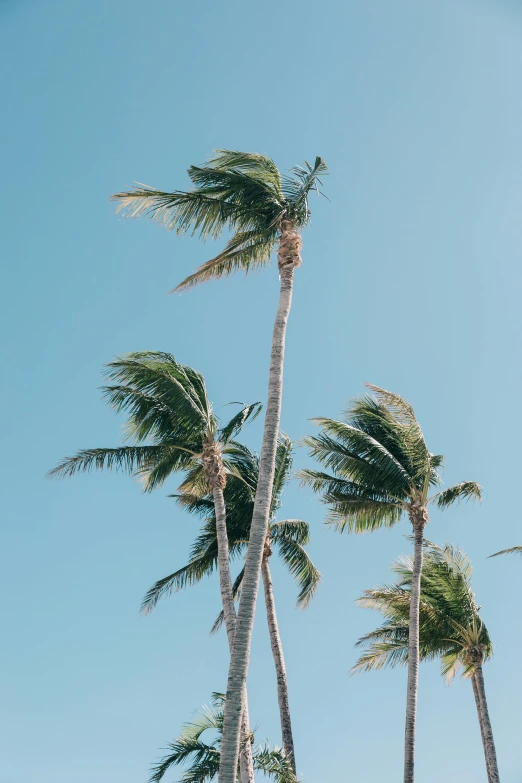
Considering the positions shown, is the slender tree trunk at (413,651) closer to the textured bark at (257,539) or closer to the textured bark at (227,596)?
the textured bark at (227,596)

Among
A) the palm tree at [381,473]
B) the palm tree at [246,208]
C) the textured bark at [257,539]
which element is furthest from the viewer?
the palm tree at [381,473]

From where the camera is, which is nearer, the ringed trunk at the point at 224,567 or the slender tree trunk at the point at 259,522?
the slender tree trunk at the point at 259,522

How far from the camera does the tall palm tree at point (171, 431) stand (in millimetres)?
18766

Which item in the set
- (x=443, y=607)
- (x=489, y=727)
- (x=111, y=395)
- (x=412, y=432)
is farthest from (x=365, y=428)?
(x=489, y=727)

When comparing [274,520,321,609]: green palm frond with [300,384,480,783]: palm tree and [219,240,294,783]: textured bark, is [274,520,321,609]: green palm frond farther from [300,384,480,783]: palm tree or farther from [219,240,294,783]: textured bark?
[219,240,294,783]: textured bark

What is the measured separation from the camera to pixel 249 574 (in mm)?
13828

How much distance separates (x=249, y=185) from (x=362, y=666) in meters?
15.4

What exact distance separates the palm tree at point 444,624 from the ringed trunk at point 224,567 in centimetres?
760

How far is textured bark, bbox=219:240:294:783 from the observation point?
12.7 meters

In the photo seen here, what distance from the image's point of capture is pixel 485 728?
24.0m

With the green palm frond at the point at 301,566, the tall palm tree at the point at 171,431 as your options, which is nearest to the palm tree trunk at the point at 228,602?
the tall palm tree at the point at 171,431

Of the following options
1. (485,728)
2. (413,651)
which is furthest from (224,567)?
(485,728)

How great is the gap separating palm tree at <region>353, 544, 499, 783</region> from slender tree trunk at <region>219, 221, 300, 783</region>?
36.3 ft

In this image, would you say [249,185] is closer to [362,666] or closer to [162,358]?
[162,358]
